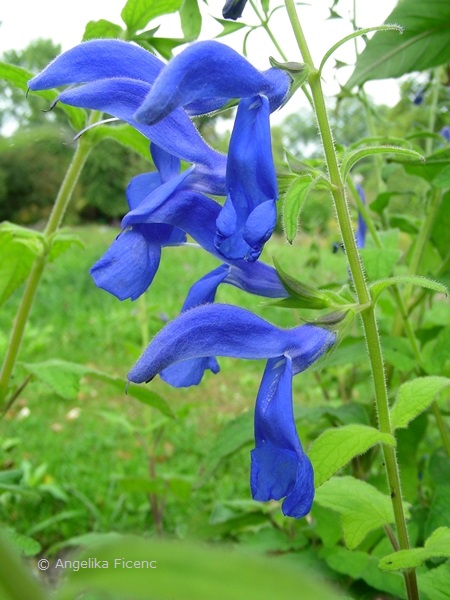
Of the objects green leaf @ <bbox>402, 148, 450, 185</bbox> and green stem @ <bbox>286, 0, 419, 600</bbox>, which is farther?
green leaf @ <bbox>402, 148, 450, 185</bbox>

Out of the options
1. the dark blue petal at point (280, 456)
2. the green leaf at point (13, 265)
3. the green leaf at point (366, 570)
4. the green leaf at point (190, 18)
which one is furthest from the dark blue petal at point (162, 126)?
the green leaf at point (366, 570)

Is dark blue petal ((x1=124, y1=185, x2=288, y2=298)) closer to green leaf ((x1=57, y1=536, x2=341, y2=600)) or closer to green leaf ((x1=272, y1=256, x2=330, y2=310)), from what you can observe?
green leaf ((x1=272, y1=256, x2=330, y2=310))

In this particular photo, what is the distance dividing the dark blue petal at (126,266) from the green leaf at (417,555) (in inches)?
14.9

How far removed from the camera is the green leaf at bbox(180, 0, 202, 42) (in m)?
0.88

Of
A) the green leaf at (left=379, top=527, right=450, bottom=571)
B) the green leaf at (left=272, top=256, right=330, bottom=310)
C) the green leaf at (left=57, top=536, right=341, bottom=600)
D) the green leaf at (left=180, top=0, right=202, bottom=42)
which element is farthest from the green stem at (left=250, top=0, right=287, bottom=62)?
the green leaf at (left=57, top=536, right=341, bottom=600)

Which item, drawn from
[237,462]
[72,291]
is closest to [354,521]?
[237,462]

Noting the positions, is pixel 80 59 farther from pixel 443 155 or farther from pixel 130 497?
pixel 130 497

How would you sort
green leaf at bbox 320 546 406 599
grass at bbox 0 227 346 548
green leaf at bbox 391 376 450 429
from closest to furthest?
green leaf at bbox 391 376 450 429, green leaf at bbox 320 546 406 599, grass at bbox 0 227 346 548

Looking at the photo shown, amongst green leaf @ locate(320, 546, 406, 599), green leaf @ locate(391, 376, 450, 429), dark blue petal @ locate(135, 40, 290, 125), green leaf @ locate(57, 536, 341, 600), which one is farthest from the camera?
green leaf @ locate(320, 546, 406, 599)

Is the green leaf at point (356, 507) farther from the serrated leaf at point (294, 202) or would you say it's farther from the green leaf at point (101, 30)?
the green leaf at point (101, 30)

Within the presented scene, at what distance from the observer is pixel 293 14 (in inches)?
24.7

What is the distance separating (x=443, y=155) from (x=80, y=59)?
693mm

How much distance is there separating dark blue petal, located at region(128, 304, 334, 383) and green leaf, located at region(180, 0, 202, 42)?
495mm

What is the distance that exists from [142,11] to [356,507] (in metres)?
0.77
